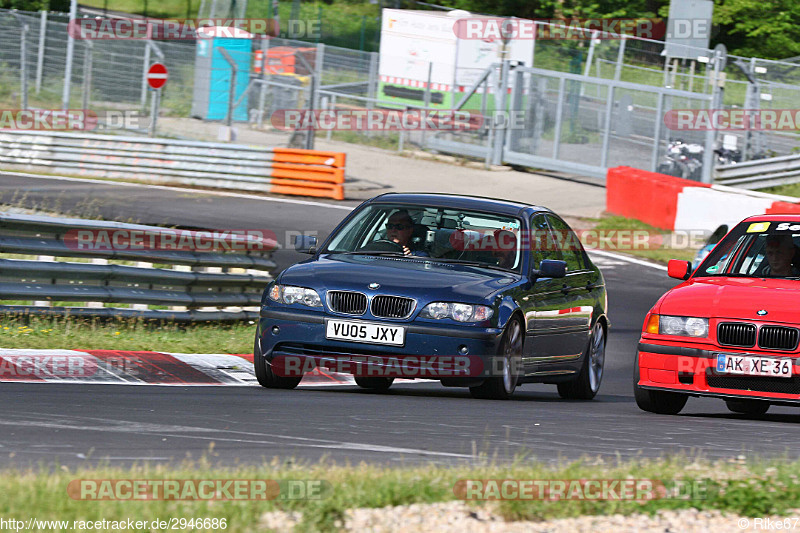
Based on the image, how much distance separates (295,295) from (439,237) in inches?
53.3

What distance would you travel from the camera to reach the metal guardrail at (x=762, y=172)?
2753 cm

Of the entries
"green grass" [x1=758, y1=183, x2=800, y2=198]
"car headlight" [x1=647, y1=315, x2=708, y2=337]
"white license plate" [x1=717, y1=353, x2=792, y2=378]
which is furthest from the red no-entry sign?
"white license plate" [x1=717, y1=353, x2=792, y2=378]

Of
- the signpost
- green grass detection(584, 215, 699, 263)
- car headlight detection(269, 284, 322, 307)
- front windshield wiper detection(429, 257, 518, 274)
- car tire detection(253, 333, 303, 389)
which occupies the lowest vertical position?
green grass detection(584, 215, 699, 263)

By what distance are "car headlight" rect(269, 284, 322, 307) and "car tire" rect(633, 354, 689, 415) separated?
224 centimetres

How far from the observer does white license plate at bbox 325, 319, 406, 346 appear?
337 inches

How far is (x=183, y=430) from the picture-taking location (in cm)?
634

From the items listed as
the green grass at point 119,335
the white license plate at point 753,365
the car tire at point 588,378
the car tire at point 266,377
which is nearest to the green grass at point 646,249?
the car tire at point 588,378

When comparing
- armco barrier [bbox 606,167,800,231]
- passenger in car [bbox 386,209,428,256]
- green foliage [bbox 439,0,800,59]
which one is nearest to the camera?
passenger in car [bbox 386,209,428,256]

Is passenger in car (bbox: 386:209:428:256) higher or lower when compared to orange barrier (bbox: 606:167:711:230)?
higher

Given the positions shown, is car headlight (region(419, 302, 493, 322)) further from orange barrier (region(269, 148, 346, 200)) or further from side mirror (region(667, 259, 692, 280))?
orange barrier (region(269, 148, 346, 200))

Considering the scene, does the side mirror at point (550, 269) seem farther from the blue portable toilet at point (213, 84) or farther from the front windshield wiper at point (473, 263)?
the blue portable toilet at point (213, 84)

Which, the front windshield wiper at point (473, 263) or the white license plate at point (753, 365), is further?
the front windshield wiper at point (473, 263)

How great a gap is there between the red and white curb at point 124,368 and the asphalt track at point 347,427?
0.42 m

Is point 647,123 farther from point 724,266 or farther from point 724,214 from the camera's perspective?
point 724,266
